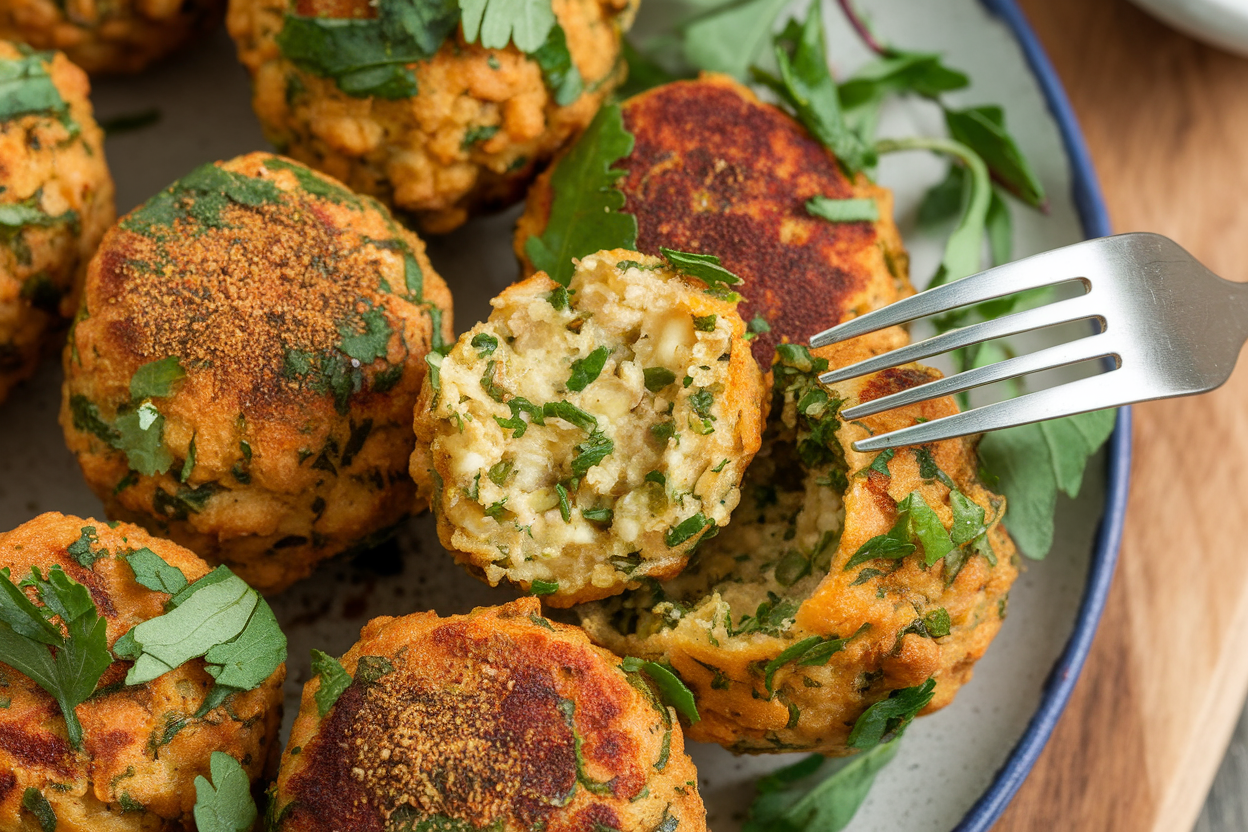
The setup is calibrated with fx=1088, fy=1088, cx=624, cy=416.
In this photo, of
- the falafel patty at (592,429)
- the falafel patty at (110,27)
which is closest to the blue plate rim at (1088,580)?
the falafel patty at (592,429)

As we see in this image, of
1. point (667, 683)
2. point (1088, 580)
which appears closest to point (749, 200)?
point (667, 683)

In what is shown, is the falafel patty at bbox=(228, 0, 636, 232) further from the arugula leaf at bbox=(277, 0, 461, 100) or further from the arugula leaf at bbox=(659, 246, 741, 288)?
the arugula leaf at bbox=(659, 246, 741, 288)

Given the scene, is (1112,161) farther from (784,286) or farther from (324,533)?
(324,533)

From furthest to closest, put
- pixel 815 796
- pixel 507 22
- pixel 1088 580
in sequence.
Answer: pixel 1088 580 < pixel 815 796 < pixel 507 22

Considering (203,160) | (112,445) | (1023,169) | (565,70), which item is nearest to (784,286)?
(565,70)

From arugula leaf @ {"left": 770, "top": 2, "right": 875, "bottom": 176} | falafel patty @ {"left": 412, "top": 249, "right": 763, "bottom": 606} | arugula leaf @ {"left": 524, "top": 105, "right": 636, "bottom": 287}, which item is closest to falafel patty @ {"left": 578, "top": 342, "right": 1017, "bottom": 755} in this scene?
falafel patty @ {"left": 412, "top": 249, "right": 763, "bottom": 606}

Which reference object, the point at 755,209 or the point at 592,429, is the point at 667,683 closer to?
the point at 592,429
